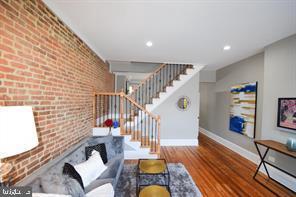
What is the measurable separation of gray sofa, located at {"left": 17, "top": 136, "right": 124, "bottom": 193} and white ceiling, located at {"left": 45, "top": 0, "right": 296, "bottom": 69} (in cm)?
A: 202

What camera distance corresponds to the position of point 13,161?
127 centimetres

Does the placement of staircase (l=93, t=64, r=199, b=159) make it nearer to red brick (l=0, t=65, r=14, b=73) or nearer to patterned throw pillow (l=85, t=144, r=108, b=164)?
patterned throw pillow (l=85, t=144, r=108, b=164)

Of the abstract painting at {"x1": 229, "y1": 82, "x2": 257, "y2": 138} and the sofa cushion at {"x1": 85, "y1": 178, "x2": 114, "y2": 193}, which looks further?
the abstract painting at {"x1": 229, "y1": 82, "x2": 257, "y2": 138}

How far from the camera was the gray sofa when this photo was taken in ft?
4.06

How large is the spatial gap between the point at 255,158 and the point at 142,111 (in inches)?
130

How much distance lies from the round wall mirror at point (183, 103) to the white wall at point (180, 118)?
10 centimetres

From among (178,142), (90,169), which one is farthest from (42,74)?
(178,142)

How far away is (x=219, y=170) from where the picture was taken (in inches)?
122

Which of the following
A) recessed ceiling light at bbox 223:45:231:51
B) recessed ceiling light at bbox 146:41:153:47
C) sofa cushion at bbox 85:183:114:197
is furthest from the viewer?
recessed ceiling light at bbox 223:45:231:51

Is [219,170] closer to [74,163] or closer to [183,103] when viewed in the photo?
[183,103]

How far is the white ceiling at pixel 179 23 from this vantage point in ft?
5.87

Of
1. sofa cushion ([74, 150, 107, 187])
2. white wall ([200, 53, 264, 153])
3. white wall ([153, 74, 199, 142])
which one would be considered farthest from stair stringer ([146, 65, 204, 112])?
sofa cushion ([74, 150, 107, 187])

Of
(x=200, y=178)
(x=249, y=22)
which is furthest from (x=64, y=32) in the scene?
(x=200, y=178)

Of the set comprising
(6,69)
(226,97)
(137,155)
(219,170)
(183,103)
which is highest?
(6,69)
